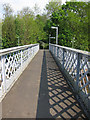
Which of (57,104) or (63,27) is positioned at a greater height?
(63,27)

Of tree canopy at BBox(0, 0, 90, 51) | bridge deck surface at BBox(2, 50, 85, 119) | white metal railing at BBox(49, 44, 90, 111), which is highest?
tree canopy at BBox(0, 0, 90, 51)

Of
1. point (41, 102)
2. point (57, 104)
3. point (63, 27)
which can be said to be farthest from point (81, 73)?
point (63, 27)

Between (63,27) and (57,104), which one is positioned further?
(63,27)

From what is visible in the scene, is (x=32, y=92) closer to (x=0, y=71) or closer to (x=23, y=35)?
(x=0, y=71)

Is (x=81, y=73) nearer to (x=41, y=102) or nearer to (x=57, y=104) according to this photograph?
(x=57, y=104)

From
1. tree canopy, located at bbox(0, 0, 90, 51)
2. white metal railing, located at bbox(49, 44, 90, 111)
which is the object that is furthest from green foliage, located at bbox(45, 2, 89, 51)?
white metal railing, located at bbox(49, 44, 90, 111)

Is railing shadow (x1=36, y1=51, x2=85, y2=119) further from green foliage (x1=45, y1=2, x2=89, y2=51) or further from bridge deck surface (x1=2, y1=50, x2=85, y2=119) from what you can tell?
green foliage (x1=45, y1=2, x2=89, y2=51)

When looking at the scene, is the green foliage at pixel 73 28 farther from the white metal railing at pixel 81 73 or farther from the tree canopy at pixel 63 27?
the white metal railing at pixel 81 73

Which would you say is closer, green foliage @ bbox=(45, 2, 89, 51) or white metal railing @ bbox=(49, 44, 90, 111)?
white metal railing @ bbox=(49, 44, 90, 111)

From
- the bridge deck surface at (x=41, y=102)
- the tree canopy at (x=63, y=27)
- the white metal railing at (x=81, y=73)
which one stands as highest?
the tree canopy at (x=63, y=27)

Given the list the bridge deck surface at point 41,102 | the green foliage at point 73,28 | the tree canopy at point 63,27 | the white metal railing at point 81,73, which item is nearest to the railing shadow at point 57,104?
the bridge deck surface at point 41,102

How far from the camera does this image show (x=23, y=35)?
26.0m

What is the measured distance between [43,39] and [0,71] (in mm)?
38007

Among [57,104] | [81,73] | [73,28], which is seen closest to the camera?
[57,104]
